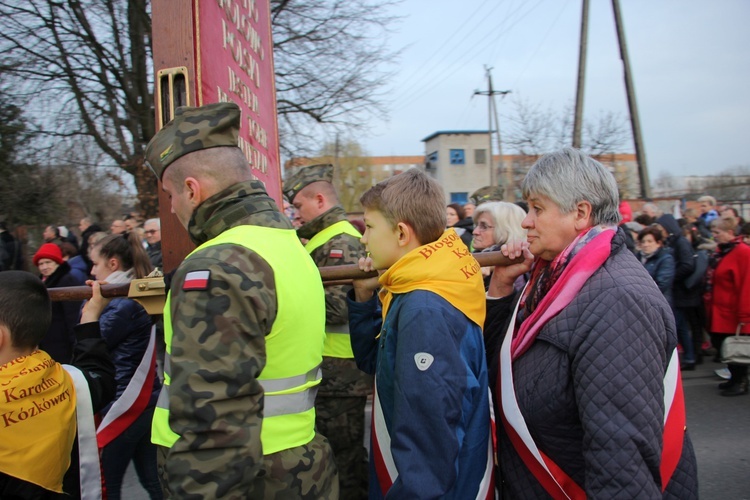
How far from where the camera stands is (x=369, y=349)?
2518 millimetres

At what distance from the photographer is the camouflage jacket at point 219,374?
1.46 meters

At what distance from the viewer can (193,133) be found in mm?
1768

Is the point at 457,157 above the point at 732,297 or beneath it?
above

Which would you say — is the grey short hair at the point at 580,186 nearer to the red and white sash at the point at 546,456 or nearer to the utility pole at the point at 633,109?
the red and white sash at the point at 546,456

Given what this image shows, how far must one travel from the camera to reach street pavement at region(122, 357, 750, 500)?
4184mm

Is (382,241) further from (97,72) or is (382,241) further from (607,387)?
(97,72)

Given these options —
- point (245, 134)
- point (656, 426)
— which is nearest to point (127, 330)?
point (245, 134)

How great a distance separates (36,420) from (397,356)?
1.34 metres

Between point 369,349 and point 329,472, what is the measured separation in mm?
693

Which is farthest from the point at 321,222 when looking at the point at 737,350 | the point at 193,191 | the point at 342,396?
the point at 737,350

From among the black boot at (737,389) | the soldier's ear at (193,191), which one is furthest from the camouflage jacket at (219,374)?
the black boot at (737,389)

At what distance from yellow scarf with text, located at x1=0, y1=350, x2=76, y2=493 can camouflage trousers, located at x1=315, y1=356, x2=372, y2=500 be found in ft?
4.15

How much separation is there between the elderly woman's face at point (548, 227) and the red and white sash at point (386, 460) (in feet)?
2.29

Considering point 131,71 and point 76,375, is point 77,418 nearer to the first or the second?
point 76,375
